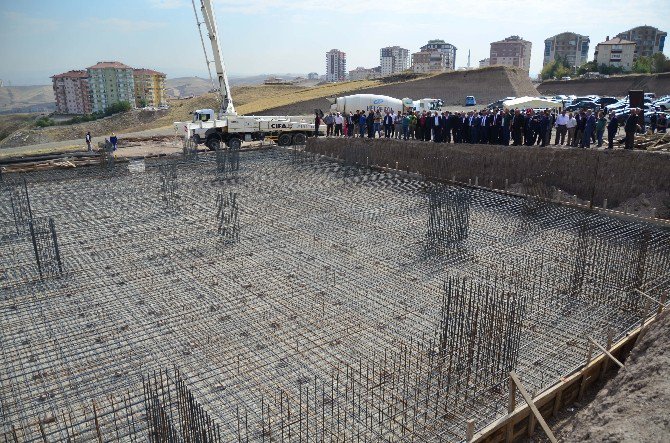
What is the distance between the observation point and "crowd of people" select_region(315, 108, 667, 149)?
11641mm

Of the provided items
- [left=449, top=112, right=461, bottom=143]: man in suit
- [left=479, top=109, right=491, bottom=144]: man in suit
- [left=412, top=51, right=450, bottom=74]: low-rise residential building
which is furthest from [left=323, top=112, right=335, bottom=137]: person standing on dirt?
[left=412, top=51, right=450, bottom=74]: low-rise residential building

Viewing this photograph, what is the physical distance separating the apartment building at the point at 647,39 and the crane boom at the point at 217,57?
74720 millimetres

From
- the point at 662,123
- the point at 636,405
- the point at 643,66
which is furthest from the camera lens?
the point at 643,66

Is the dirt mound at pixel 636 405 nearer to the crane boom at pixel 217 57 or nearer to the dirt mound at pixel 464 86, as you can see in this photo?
the crane boom at pixel 217 57

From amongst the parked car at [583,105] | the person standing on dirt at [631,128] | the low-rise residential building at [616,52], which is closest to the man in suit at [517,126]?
the person standing on dirt at [631,128]

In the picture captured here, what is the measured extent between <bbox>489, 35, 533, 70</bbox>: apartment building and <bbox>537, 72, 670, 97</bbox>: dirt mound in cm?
7335

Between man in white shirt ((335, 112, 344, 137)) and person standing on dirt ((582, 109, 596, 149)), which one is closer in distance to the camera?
person standing on dirt ((582, 109, 596, 149))

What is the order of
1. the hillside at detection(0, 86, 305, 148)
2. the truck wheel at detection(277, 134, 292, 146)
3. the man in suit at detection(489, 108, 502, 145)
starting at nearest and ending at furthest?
the man in suit at detection(489, 108, 502, 145) → the truck wheel at detection(277, 134, 292, 146) → the hillside at detection(0, 86, 305, 148)

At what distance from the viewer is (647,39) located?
7356cm

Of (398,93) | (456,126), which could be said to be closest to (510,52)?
(398,93)

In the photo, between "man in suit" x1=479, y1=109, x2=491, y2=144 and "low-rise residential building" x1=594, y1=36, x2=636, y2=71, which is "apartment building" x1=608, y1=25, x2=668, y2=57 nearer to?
"low-rise residential building" x1=594, y1=36, x2=636, y2=71

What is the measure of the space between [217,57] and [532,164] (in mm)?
10489

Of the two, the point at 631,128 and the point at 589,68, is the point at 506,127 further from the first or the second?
the point at 589,68

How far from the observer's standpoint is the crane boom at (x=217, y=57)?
51.9 ft
